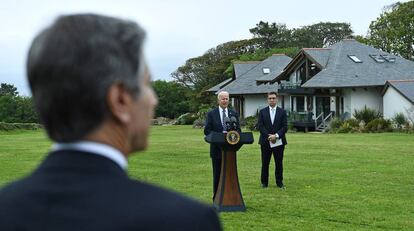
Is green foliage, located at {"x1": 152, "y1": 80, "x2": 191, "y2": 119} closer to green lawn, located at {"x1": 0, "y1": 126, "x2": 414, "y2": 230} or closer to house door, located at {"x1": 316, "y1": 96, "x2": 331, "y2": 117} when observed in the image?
house door, located at {"x1": 316, "y1": 96, "x2": 331, "y2": 117}

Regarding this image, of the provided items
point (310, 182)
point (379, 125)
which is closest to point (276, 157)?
point (310, 182)

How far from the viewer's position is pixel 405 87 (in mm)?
42938

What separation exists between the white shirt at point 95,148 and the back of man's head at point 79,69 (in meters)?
0.02

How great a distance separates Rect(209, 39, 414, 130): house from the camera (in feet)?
148

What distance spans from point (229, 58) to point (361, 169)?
6106 cm

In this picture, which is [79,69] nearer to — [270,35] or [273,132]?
[273,132]

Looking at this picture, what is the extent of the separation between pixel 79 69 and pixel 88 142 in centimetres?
20

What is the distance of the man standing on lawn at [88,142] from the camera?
A: 71.9 inches

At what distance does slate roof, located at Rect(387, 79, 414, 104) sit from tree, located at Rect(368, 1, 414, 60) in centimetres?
2190

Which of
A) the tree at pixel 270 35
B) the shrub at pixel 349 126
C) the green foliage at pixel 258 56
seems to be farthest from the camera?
the tree at pixel 270 35

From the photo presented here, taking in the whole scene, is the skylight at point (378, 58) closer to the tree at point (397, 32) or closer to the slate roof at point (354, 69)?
the slate roof at point (354, 69)

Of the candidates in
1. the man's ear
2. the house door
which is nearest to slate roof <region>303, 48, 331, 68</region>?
the house door

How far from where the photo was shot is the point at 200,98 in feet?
237

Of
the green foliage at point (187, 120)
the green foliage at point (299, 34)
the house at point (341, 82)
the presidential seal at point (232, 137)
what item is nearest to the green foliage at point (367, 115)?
the house at point (341, 82)
